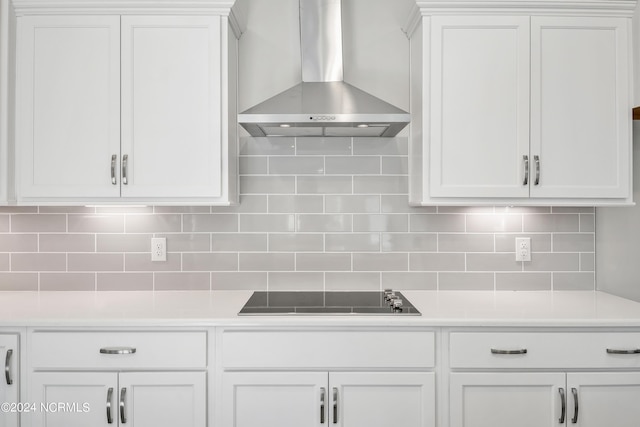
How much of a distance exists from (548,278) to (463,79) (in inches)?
45.4

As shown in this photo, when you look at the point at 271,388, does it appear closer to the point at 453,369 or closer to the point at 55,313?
the point at 453,369

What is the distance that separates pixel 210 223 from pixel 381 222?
89 centimetres

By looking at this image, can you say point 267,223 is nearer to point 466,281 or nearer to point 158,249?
point 158,249

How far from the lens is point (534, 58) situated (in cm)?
211

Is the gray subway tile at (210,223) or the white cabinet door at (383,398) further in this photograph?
the gray subway tile at (210,223)

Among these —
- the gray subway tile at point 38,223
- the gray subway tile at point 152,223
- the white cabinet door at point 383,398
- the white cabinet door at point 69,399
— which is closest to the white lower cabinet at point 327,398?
the white cabinet door at point 383,398

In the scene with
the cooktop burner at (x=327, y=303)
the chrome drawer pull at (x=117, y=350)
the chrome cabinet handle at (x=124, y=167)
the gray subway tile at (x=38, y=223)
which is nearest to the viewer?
the chrome drawer pull at (x=117, y=350)

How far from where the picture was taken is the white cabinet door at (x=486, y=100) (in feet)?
6.91

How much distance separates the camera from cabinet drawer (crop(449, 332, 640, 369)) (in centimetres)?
185

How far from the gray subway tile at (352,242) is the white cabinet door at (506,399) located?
81 cm

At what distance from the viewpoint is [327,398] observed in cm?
186

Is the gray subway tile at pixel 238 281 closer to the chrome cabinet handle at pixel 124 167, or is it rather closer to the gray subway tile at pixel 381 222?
the gray subway tile at pixel 381 222

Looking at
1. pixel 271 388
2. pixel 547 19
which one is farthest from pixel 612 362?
pixel 547 19

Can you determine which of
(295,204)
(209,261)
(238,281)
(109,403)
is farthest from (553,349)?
(109,403)
